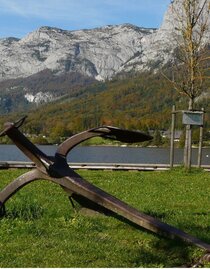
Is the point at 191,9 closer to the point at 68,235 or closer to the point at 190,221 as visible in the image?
the point at 190,221

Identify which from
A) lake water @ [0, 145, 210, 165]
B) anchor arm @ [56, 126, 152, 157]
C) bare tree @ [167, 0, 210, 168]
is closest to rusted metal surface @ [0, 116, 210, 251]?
anchor arm @ [56, 126, 152, 157]

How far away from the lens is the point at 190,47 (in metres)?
20.5

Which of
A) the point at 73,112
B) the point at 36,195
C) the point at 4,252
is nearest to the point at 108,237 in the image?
the point at 4,252

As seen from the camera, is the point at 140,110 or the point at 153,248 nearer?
the point at 153,248

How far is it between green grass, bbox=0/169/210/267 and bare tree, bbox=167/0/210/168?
936 cm

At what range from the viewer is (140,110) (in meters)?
167

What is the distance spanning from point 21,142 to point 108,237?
1913mm

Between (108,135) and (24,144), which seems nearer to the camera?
(108,135)

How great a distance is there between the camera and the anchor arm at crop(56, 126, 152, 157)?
6980 mm

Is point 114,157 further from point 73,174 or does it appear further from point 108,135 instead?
point 108,135


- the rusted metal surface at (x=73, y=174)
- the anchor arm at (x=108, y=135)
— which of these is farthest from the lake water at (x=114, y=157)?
the rusted metal surface at (x=73, y=174)

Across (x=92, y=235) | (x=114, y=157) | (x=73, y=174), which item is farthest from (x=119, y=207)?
(x=114, y=157)

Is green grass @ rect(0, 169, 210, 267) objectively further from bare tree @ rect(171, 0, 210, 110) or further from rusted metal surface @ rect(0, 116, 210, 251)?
bare tree @ rect(171, 0, 210, 110)

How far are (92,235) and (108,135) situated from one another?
1609mm
